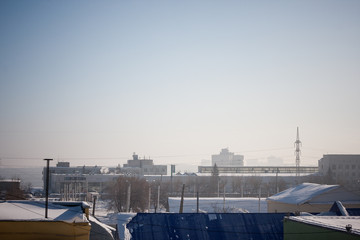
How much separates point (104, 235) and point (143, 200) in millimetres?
25450

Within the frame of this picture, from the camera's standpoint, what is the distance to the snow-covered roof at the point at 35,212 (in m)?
12.0

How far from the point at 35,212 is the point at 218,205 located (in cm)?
2836

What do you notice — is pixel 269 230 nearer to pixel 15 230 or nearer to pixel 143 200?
pixel 15 230

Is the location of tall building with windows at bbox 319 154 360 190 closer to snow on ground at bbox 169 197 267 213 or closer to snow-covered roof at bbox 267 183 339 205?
snow on ground at bbox 169 197 267 213

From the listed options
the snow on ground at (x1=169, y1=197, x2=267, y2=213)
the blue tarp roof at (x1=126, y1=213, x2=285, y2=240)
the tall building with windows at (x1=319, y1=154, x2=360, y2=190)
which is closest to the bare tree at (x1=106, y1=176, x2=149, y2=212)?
the snow on ground at (x1=169, y1=197, x2=267, y2=213)

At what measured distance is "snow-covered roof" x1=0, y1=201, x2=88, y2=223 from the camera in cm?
1202

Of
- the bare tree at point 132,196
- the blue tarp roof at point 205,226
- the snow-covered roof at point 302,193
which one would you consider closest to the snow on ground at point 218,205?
the bare tree at point 132,196

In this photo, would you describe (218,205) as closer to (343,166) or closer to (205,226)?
(205,226)

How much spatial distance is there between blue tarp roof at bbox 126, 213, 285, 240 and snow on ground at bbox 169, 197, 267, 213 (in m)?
16.3

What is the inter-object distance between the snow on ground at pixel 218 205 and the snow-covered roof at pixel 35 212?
21488 mm

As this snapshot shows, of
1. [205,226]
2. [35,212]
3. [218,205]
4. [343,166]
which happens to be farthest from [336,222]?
[343,166]

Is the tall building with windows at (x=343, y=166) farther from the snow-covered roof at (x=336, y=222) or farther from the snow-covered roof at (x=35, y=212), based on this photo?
the snow-covered roof at (x=35, y=212)

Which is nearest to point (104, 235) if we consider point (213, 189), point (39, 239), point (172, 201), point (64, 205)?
point (64, 205)

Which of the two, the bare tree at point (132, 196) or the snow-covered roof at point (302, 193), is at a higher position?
the snow-covered roof at point (302, 193)
